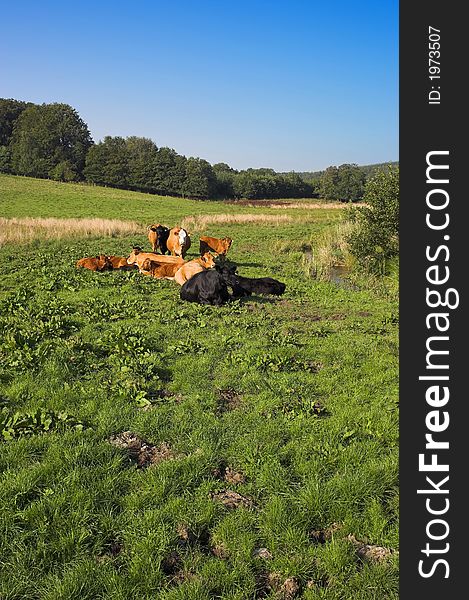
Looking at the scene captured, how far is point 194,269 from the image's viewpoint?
39.3 ft

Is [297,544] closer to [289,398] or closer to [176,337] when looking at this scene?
[289,398]

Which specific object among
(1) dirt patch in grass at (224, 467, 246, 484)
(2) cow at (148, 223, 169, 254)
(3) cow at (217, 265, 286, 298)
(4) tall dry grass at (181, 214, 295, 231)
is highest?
(4) tall dry grass at (181, 214, 295, 231)

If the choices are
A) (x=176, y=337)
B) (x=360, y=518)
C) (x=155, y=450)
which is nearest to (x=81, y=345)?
(x=176, y=337)

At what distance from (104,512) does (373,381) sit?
13.6 ft

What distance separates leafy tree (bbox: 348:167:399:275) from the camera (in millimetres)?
15633

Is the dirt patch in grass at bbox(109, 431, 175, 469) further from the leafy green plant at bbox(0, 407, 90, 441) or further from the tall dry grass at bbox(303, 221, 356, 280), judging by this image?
Result: the tall dry grass at bbox(303, 221, 356, 280)

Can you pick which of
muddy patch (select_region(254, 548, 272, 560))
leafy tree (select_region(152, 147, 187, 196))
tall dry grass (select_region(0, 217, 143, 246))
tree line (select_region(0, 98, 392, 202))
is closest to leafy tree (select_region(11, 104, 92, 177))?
tree line (select_region(0, 98, 392, 202))

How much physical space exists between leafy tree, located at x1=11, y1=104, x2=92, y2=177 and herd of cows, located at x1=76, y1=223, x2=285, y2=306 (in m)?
64.0

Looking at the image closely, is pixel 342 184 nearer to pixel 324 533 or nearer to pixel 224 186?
pixel 224 186

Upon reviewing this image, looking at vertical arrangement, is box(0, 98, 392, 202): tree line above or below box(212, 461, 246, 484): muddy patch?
above

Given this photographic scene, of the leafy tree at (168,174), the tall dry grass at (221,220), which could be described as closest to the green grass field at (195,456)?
the tall dry grass at (221,220)

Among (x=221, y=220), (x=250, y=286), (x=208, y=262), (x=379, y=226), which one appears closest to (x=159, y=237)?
(x=208, y=262)

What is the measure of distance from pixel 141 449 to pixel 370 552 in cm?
239

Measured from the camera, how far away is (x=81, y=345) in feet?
23.0
